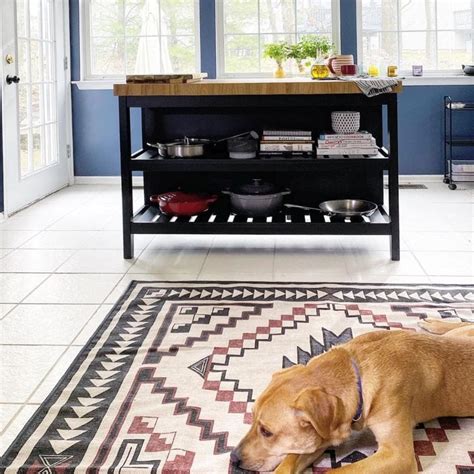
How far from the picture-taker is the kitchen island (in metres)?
3.42

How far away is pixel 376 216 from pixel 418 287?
2.42 feet

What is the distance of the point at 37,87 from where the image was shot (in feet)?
18.1

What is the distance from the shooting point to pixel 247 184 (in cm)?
378

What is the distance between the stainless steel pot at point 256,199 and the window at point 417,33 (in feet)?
9.11

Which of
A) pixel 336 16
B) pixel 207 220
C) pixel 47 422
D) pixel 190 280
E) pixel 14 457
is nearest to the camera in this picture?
Answer: pixel 14 457

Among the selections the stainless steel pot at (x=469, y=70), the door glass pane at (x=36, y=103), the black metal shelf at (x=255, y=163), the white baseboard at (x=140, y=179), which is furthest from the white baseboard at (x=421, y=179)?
the door glass pane at (x=36, y=103)

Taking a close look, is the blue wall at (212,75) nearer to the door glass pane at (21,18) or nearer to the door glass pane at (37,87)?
the door glass pane at (37,87)

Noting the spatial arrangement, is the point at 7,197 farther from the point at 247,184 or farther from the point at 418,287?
the point at 418,287

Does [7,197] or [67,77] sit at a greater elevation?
[67,77]

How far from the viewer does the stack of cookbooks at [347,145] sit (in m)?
3.54

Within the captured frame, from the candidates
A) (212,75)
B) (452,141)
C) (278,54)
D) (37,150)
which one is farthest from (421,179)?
(37,150)

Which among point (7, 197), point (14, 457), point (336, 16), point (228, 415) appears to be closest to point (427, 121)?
point (336, 16)

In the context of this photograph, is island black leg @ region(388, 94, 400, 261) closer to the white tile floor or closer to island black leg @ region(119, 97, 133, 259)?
the white tile floor

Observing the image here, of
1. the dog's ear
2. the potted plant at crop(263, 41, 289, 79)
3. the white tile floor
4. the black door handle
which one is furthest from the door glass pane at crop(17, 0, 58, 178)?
the dog's ear
